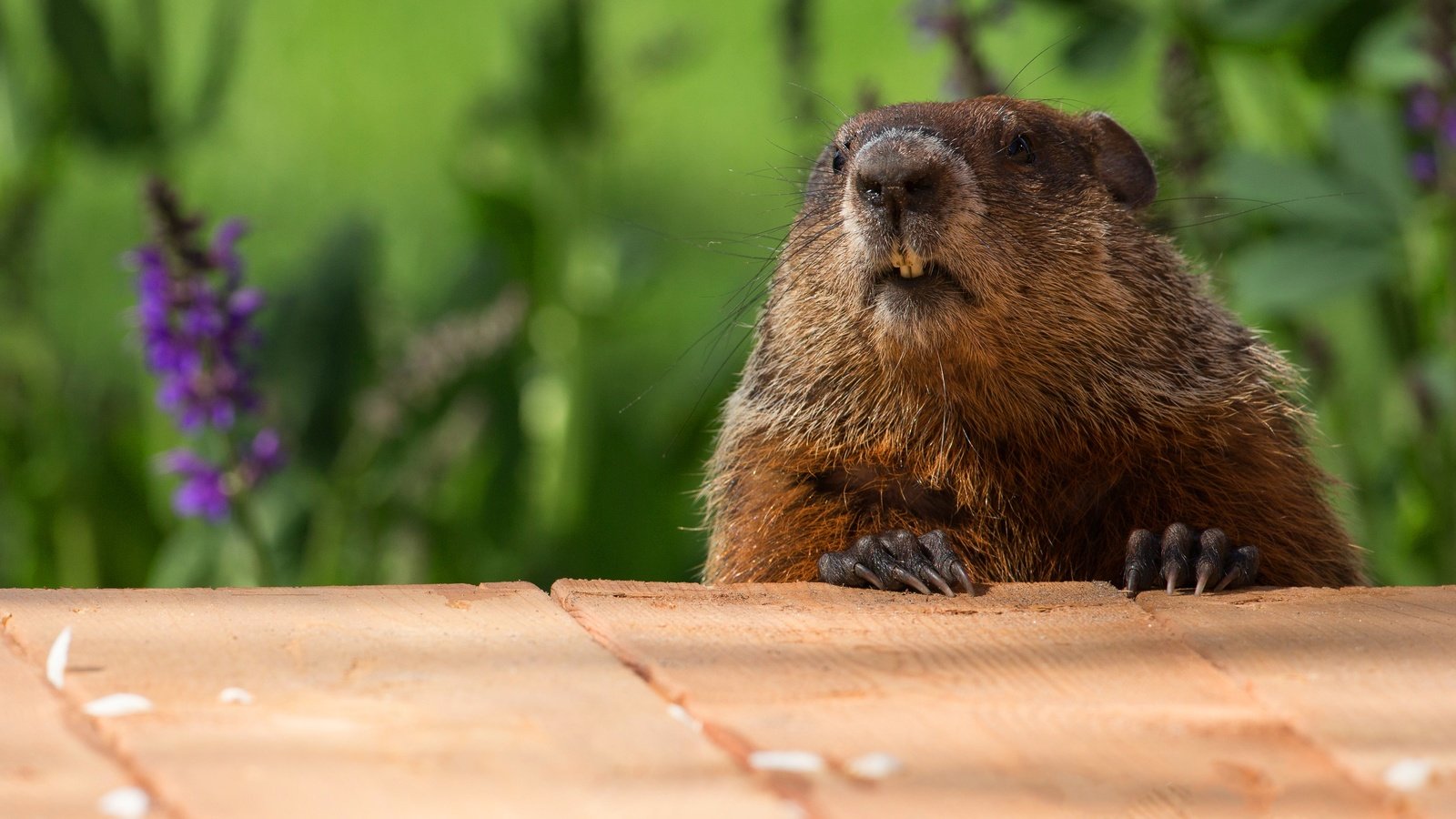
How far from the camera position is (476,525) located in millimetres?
5078

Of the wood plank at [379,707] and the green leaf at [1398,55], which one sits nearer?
the wood plank at [379,707]

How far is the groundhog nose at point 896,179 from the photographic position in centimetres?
272

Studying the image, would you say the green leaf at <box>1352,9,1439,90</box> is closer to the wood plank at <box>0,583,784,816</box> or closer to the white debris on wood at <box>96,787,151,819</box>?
the wood plank at <box>0,583,784,816</box>

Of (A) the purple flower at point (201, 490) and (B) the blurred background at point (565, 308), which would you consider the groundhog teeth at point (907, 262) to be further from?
(A) the purple flower at point (201, 490)

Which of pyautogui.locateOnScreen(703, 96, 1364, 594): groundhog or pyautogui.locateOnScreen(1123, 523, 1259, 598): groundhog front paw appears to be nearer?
pyautogui.locateOnScreen(1123, 523, 1259, 598): groundhog front paw

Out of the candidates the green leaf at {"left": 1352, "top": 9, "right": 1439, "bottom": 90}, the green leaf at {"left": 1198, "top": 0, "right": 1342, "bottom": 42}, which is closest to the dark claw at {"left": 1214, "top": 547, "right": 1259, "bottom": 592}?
the green leaf at {"left": 1352, "top": 9, "right": 1439, "bottom": 90}

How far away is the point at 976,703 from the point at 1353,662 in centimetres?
49

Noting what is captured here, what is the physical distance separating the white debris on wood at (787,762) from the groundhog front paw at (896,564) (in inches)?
35.7

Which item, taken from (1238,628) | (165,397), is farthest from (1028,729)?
(165,397)

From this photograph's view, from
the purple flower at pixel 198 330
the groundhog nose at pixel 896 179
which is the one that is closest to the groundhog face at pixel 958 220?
the groundhog nose at pixel 896 179

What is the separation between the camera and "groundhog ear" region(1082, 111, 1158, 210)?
11.6 feet

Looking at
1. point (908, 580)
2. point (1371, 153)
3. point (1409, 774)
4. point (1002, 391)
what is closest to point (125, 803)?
point (1409, 774)

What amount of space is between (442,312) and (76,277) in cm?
211

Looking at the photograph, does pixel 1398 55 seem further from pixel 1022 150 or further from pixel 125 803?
pixel 125 803
